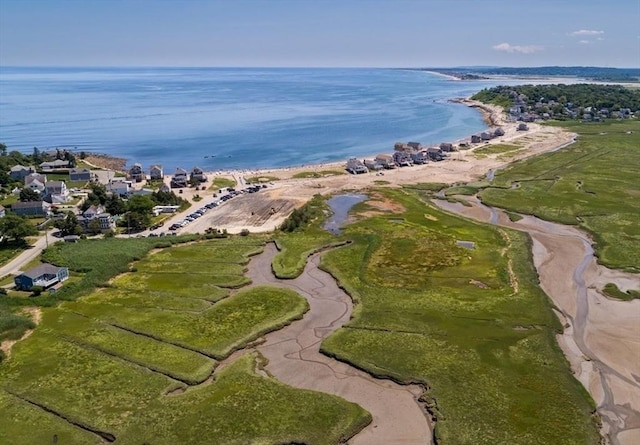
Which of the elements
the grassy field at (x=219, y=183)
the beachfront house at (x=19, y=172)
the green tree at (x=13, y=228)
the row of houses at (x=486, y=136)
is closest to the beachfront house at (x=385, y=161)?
the grassy field at (x=219, y=183)

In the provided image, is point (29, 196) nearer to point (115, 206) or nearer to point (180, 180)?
point (115, 206)

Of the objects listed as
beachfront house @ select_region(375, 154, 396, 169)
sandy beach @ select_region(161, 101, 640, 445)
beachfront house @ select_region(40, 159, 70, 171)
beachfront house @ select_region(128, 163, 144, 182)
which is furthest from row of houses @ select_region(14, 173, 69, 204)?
beachfront house @ select_region(375, 154, 396, 169)

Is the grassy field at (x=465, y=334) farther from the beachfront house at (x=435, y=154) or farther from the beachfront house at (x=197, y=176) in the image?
the beachfront house at (x=435, y=154)

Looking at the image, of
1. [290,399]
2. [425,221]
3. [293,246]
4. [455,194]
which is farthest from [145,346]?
[455,194]

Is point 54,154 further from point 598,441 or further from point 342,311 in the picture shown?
point 598,441

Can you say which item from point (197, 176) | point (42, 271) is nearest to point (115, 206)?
point (42, 271)
